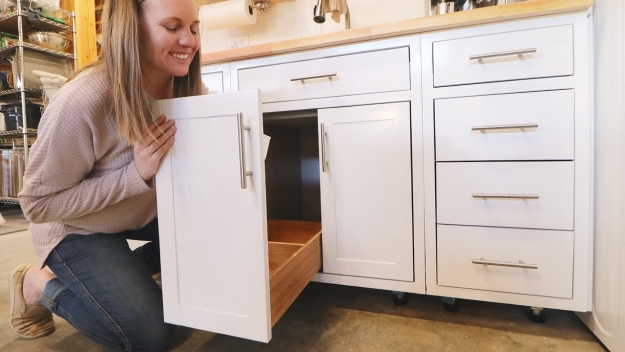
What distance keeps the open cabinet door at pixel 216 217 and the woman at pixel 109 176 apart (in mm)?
62

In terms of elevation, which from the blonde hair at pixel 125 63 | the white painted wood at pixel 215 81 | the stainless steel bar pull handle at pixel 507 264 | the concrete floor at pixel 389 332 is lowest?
the concrete floor at pixel 389 332

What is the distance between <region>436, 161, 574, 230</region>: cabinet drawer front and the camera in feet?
2.58

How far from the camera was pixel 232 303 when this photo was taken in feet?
1.93

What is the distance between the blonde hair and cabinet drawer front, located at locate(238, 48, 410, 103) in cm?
48

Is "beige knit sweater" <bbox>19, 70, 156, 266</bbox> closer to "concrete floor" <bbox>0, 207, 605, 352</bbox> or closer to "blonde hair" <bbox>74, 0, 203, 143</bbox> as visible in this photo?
"blonde hair" <bbox>74, 0, 203, 143</bbox>

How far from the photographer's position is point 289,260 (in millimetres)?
713

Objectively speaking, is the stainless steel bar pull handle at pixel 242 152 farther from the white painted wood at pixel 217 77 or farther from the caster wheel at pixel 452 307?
the caster wheel at pixel 452 307

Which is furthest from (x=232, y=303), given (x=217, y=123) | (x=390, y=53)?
(x=390, y=53)

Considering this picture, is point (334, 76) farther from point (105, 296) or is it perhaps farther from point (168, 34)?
point (105, 296)

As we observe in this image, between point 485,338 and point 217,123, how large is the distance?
82 centimetres

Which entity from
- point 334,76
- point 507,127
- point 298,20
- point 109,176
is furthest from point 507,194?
point 298,20

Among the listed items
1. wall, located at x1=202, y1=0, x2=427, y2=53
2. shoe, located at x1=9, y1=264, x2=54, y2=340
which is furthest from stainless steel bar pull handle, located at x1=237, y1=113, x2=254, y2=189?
wall, located at x1=202, y1=0, x2=427, y2=53

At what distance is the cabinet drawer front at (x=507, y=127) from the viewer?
2.56ft

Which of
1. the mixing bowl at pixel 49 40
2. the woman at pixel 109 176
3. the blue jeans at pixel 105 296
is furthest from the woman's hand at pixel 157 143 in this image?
the mixing bowl at pixel 49 40
